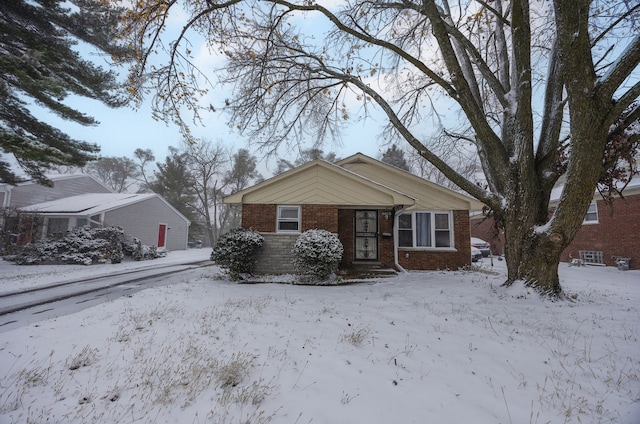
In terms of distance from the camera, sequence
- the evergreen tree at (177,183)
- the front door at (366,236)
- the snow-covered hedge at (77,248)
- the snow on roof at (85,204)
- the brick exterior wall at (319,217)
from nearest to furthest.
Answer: the brick exterior wall at (319,217) → the front door at (366,236) → the snow-covered hedge at (77,248) → the snow on roof at (85,204) → the evergreen tree at (177,183)

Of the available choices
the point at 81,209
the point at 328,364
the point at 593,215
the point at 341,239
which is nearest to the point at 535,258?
the point at 328,364

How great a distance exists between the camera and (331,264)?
8781 mm

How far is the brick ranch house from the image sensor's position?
12.9 m

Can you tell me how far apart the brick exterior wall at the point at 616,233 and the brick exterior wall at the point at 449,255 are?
176 cm

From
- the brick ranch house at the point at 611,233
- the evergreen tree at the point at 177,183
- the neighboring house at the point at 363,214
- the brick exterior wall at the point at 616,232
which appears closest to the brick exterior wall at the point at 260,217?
the neighboring house at the point at 363,214

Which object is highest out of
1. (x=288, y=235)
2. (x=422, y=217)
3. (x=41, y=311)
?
(x=422, y=217)

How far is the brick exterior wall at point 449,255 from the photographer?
458 inches

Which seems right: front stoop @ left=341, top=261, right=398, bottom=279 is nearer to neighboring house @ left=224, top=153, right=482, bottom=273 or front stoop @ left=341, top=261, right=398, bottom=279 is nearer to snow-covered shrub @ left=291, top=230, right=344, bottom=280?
neighboring house @ left=224, top=153, right=482, bottom=273

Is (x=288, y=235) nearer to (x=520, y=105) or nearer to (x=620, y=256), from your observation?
(x=520, y=105)

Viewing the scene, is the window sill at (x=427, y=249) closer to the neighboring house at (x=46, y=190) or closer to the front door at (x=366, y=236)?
the front door at (x=366, y=236)

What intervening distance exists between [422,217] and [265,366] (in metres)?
10.6

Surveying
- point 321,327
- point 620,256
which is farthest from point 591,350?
point 620,256

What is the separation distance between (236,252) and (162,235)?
1838 centimetres

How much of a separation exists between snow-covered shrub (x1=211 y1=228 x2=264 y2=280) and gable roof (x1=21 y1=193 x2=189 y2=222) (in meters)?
12.9
